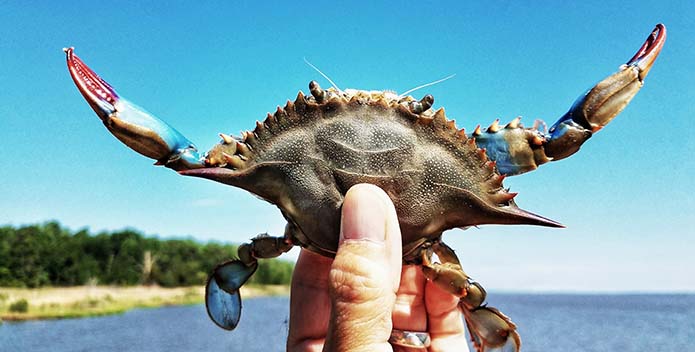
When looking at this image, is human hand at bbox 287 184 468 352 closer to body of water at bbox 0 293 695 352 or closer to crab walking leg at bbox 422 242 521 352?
crab walking leg at bbox 422 242 521 352

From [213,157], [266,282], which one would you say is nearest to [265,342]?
[266,282]

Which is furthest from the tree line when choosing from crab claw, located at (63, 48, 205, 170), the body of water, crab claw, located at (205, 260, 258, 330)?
crab claw, located at (63, 48, 205, 170)

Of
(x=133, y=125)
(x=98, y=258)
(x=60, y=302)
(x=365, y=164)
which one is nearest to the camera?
(x=365, y=164)

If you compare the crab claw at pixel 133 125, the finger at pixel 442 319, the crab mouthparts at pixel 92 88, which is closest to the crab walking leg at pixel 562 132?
the finger at pixel 442 319

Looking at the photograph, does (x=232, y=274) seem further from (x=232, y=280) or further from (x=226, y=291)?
(x=226, y=291)

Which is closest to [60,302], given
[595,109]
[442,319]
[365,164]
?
[442,319]

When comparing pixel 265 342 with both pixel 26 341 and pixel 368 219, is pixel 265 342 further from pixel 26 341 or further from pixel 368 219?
pixel 368 219
